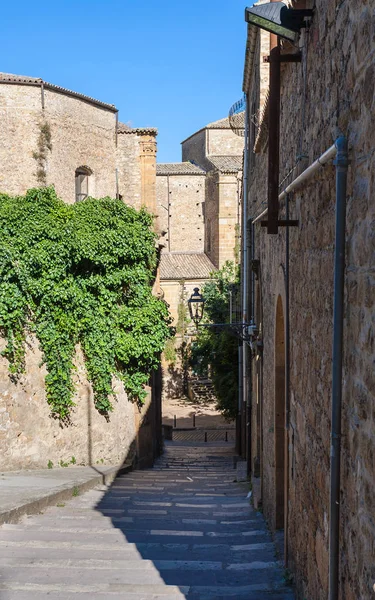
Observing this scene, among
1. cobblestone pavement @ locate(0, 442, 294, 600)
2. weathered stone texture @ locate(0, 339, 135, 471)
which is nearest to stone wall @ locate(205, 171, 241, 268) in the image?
weathered stone texture @ locate(0, 339, 135, 471)

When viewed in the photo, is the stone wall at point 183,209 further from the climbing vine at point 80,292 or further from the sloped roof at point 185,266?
the climbing vine at point 80,292

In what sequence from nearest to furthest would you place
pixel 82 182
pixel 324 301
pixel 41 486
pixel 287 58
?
pixel 324 301, pixel 287 58, pixel 41 486, pixel 82 182

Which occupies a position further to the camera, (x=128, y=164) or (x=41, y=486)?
(x=128, y=164)

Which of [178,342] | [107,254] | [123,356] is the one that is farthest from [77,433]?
[178,342]

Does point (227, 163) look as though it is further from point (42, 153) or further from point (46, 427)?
point (46, 427)

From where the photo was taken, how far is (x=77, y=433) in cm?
1362

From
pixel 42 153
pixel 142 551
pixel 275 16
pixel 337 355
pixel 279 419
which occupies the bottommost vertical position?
pixel 142 551

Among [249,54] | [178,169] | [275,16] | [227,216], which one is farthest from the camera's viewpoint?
[178,169]

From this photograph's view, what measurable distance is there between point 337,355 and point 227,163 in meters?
36.3

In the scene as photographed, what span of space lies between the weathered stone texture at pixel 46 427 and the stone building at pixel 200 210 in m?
21.1

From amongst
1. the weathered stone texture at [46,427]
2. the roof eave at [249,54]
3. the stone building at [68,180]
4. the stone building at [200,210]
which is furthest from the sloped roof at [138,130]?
the stone building at [200,210]

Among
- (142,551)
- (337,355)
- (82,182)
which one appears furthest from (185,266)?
(337,355)

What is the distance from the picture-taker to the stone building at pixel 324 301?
3.11 metres

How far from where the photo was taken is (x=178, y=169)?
40.9m
